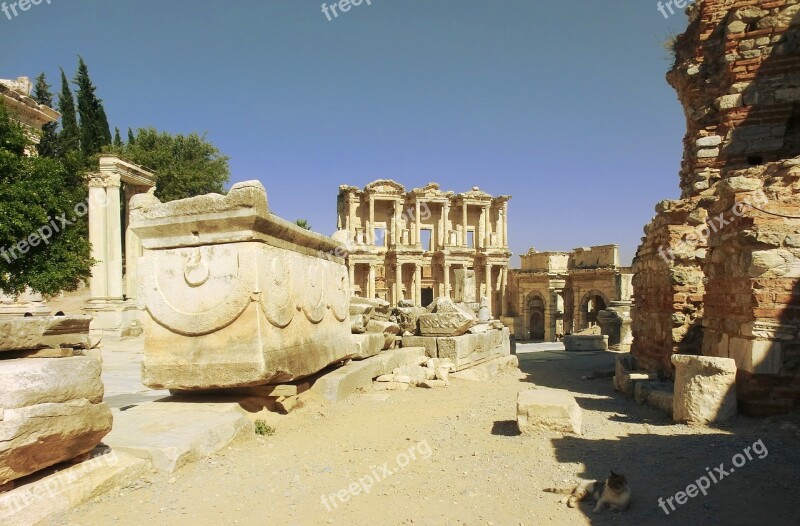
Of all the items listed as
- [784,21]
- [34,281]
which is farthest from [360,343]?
[34,281]

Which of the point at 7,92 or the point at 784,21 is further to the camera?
the point at 7,92

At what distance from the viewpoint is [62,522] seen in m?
2.28

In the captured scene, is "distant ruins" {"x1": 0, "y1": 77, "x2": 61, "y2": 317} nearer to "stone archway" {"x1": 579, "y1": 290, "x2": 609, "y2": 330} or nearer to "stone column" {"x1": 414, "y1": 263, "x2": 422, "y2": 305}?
"stone column" {"x1": 414, "y1": 263, "x2": 422, "y2": 305}

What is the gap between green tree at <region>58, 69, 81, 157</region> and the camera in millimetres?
27448

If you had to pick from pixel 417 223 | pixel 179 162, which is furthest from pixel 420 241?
pixel 179 162

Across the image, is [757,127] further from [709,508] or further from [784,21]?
[709,508]

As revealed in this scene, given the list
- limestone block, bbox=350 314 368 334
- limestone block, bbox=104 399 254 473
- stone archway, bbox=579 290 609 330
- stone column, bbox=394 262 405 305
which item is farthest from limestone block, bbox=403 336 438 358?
stone column, bbox=394 262 405 305

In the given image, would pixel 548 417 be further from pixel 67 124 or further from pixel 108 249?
pixel 67 124

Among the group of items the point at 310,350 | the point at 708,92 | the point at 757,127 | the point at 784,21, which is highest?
the point at 784,21

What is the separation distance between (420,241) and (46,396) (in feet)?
120

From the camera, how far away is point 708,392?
4391 mm

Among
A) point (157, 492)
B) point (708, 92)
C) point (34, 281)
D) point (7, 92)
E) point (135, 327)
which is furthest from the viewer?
point (135, 327)

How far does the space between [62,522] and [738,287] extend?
19.0 feet

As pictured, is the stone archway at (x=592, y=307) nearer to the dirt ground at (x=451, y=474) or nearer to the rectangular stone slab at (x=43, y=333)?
the dirt ground at (x=451, y=474)
